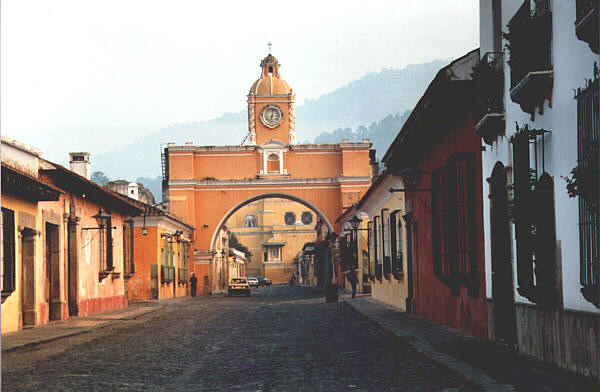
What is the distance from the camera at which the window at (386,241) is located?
28.2 metres

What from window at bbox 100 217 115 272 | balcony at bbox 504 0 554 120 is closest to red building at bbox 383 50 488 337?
balcony at bbox 504 0 554 120

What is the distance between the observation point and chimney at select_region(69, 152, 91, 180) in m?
35.6

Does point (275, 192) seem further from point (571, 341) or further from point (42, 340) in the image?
point (571, 341)

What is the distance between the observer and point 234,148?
57.2 meters

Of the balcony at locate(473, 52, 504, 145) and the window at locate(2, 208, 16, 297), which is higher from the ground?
the balcony at locate(473, 52, 504, 145)

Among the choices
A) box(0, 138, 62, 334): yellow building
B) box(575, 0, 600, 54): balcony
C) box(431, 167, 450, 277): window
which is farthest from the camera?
box(0, 138, 62, 334): yellow building

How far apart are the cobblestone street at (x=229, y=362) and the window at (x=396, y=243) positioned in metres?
5.90

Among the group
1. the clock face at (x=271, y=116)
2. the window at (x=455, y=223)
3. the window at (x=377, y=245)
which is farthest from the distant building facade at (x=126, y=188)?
the window at (x=455, y=223)

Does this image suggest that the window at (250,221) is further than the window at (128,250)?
Yes

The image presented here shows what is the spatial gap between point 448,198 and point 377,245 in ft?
55.0

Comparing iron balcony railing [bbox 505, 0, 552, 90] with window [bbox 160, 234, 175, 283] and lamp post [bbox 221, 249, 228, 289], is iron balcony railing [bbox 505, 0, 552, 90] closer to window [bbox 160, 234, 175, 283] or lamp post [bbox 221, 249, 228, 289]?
window [bbox 160, 234, 175, 283]

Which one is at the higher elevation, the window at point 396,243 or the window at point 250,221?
the window at point 250,221

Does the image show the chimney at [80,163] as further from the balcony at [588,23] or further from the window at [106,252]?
the balcony at [588,23]

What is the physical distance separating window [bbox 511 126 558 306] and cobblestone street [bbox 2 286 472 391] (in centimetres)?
136
